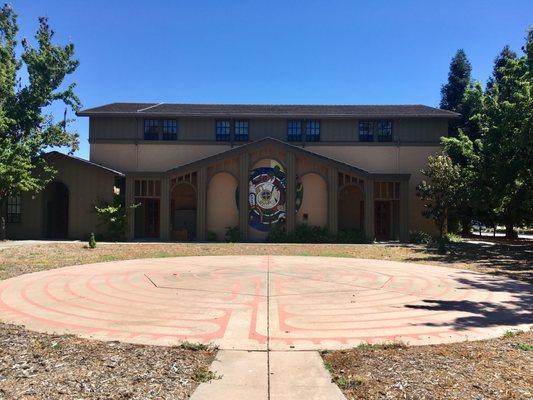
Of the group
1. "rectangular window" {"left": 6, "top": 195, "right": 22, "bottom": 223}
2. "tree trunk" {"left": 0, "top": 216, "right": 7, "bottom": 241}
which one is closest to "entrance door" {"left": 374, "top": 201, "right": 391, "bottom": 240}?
"rectangular window" {"left": 6, "top": 195, "right": 22, "bottom": 223}

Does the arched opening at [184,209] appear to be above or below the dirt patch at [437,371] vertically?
above

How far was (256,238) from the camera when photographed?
1139 inches

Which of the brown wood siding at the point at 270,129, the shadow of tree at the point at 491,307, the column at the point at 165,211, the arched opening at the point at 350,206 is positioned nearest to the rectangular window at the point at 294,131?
the brown wood siding at the point at 270,129

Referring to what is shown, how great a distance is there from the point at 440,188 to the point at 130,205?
19.9m

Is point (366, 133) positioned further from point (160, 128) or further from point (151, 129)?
point (151, 129)

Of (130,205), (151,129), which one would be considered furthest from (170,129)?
(130,205)

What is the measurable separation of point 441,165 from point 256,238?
12.9 meters

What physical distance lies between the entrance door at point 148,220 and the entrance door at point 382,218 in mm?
15204

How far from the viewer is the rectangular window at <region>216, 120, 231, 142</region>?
32531mm

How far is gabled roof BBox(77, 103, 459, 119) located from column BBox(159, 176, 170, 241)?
6.16m

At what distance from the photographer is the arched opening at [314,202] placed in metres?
29.1

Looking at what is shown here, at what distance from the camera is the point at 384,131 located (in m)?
32.6

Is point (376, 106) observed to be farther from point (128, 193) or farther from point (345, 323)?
point (345, 323)

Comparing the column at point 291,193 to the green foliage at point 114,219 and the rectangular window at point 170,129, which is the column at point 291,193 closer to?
the rectangular window at point 170,129
